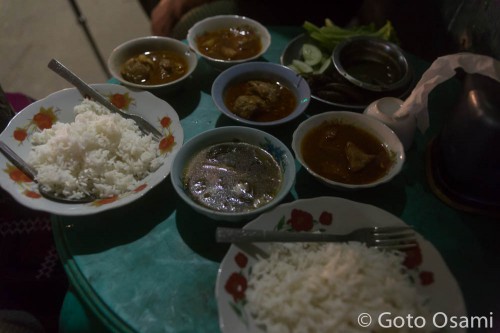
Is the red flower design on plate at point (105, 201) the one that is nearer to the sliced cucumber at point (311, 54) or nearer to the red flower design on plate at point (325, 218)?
the red flower design on plate at point (325, 218)

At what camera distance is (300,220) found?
1.34 m

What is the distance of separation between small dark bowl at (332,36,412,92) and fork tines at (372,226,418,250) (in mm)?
890

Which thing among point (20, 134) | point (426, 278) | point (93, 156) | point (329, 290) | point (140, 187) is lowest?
point (426, 278)

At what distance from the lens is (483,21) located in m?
2.15

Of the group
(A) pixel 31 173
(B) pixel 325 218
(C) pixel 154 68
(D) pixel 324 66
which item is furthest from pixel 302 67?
(A) pixel 31 173

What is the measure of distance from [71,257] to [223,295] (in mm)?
616

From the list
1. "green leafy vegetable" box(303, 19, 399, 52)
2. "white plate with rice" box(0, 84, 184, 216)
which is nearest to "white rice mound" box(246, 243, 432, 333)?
"white plate with rice" box(0, 84, 184, 216)

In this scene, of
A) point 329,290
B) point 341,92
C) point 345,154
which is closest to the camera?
point 329,290

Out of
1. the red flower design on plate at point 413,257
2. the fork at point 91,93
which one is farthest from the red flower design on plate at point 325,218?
the fork at point 91,93

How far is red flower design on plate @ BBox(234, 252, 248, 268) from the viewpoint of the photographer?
1.21m

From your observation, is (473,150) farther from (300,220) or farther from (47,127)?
(47,127)

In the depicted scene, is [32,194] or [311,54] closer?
[32,194]

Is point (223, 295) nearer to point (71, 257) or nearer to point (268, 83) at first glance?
point (71, 257)

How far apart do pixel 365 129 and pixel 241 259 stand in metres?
0.86
